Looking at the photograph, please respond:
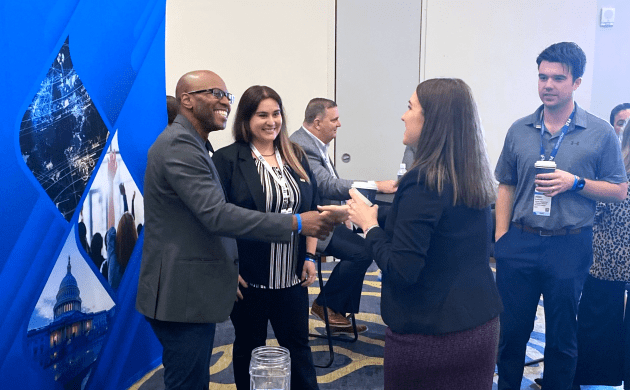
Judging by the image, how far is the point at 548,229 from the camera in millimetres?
2516

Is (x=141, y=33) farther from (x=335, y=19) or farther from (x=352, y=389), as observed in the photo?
(x=335, y=19)

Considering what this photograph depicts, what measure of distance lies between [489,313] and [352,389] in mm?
1602

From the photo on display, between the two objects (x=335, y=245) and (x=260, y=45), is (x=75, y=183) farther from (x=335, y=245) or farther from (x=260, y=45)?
(x=260, y=45)

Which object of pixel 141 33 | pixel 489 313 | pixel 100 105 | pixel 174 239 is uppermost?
pixel 141 33

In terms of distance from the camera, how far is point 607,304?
9.40 ft

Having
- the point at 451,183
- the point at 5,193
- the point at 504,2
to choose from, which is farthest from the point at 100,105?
the point at 504,2

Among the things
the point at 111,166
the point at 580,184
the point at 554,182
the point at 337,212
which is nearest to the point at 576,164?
the point at 580,184

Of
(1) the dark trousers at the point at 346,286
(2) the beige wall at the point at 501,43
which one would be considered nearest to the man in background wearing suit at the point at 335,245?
(1) the dark trousers at the point at 346,286

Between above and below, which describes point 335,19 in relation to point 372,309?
above

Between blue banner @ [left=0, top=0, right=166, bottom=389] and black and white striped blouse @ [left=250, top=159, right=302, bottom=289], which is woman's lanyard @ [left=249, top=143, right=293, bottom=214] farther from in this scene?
blue banner @ [left=0, top=0, right=166, bottom=389]

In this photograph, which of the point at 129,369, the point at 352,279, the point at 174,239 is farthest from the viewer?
the point at 352,279

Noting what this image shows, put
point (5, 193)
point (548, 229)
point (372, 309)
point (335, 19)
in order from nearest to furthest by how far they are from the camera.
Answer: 1. point (5, 193)
2. point (548, 229)
3. point (372, 309)
4. point (335, 19)

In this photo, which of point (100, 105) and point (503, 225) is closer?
point (100, 105)

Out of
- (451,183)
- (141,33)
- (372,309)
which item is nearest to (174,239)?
(451,183)
